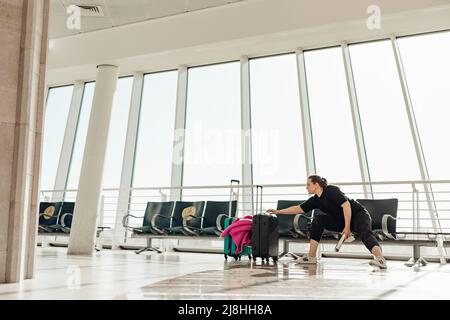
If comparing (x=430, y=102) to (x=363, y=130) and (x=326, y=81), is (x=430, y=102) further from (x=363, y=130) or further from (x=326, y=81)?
(x=326, y=81)

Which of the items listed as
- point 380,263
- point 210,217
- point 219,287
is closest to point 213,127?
point 210,217

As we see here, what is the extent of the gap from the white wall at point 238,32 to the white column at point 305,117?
30 centimetres

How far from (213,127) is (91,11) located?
8.61 feet

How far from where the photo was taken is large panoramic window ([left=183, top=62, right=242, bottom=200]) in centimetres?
733

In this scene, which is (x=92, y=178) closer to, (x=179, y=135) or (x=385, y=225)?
(x=179, y=135)

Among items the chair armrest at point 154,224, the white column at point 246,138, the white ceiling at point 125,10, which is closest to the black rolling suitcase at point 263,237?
the chair armrest at point 154,224

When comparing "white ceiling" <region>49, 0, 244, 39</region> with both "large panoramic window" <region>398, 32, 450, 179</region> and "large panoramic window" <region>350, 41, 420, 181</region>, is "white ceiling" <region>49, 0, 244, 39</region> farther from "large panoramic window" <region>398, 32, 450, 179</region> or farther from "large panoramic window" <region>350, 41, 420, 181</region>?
"large panoramic window" <region>398, 32, 450, 179</region>

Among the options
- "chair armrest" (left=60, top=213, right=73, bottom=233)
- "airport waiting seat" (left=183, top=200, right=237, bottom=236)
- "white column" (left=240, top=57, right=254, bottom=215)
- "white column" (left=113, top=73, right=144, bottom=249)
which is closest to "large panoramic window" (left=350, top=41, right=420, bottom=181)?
"white column" (left=240, top=57, right=254, bottom=215)

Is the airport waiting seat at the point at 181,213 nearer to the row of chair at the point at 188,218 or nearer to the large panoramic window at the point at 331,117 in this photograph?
the row of chair at the point at 188,218

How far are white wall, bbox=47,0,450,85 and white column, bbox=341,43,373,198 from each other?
1.19 feet

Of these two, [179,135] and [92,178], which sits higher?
[179,135]

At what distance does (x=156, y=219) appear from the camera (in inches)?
246
